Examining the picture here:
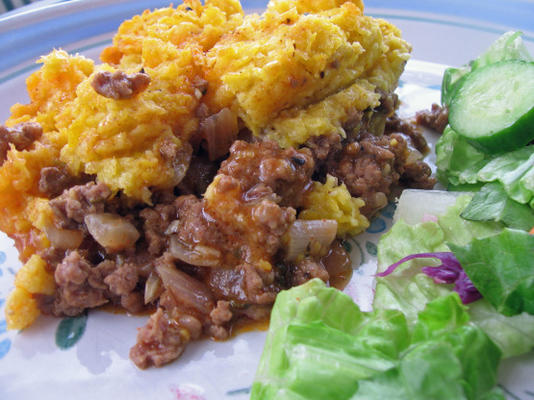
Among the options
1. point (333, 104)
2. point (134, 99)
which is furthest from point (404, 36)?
point (134, 99)

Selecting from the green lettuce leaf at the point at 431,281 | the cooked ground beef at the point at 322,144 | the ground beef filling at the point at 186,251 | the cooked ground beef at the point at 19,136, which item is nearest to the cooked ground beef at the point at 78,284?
the ground beef filling at the point at 186,251

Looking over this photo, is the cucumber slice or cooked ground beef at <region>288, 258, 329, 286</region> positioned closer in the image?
cooked ground beef at <region>288, 258, 329, 286</region>

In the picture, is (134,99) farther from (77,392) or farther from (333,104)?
(77,392)

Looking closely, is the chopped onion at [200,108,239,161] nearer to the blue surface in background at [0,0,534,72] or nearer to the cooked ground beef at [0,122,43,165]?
the cooked ground beef at [0,122,43,165]

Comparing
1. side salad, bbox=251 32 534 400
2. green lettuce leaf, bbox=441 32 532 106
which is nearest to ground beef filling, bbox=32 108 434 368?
side salad, bbox=251 32 534 400

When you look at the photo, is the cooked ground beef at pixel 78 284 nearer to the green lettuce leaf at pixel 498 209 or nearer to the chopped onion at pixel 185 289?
the chopped onion at pixel 185 289

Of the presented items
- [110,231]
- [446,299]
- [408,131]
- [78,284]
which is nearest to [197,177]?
[110,231]

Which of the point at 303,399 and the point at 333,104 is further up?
the point at 333,104
